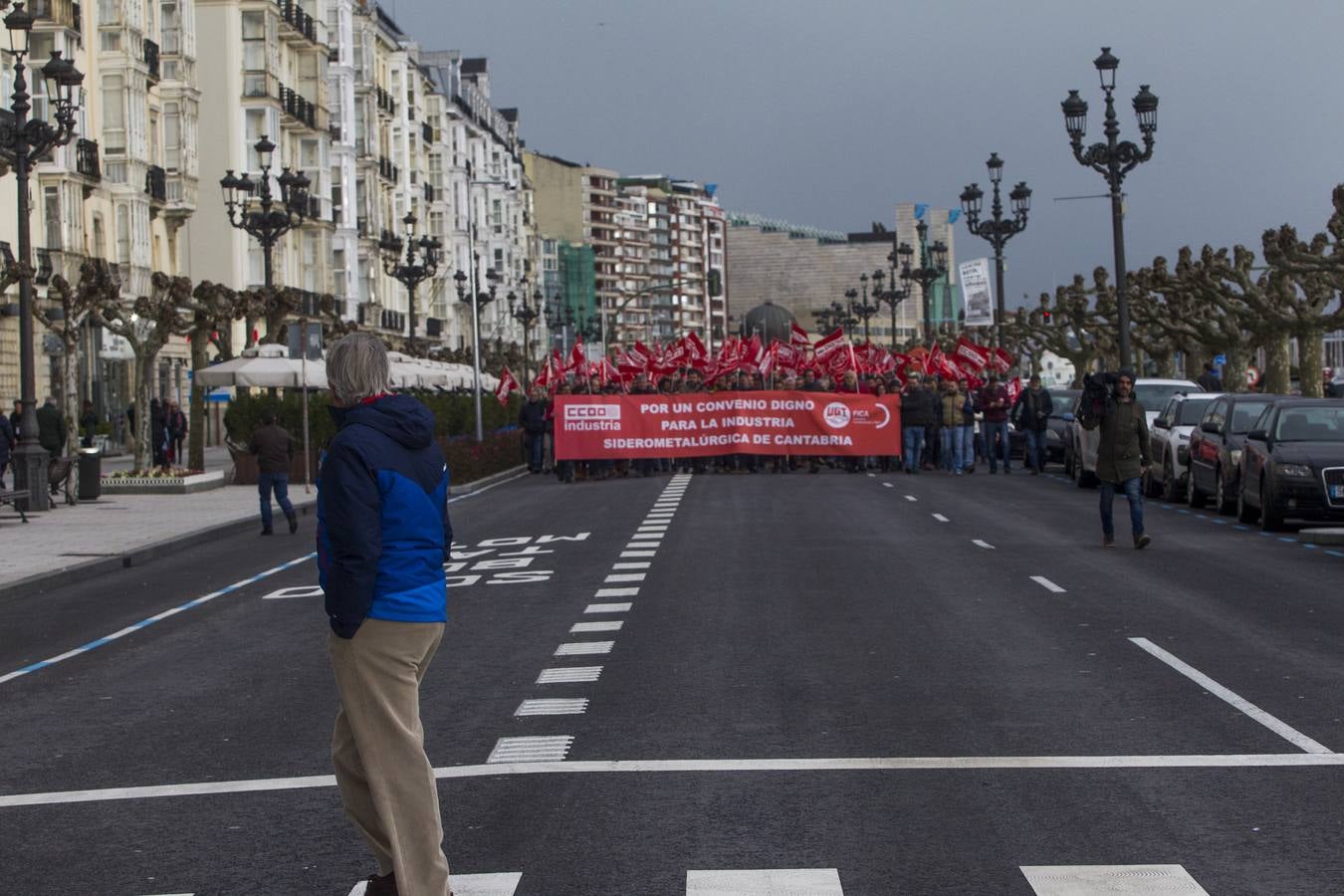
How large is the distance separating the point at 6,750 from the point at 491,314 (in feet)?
425

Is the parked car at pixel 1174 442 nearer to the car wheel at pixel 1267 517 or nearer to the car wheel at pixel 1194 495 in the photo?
the car wheel at pixel 1194 495

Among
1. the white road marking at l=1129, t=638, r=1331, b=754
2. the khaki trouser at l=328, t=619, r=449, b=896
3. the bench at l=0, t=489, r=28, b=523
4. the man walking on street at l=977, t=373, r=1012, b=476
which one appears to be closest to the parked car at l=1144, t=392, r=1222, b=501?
the man walking on street at l=977, t=373, r=1012, b=476

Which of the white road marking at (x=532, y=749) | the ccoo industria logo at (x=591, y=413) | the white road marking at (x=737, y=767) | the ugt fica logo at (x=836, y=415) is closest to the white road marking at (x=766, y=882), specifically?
the white road marking at (x=737, y=767)

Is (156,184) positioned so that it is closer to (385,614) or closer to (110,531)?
(110,531)

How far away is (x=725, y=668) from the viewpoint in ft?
39.0

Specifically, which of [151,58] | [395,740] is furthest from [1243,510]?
[151,58]

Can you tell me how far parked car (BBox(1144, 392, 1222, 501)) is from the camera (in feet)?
96.4

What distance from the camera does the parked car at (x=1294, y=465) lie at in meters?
23.0

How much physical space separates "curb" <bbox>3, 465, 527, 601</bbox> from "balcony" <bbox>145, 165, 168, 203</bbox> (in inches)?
1266

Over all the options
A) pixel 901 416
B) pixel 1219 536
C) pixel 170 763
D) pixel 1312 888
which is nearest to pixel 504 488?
pixel 901 416

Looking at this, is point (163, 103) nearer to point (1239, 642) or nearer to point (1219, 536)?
point (1219, 536)

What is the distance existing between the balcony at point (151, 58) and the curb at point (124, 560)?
3382 cm

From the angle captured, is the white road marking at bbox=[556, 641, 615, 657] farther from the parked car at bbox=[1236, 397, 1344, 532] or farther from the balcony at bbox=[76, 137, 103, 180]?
the balcony at bbox=[76, 137, 103, 180]

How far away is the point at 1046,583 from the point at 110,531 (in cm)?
1491
